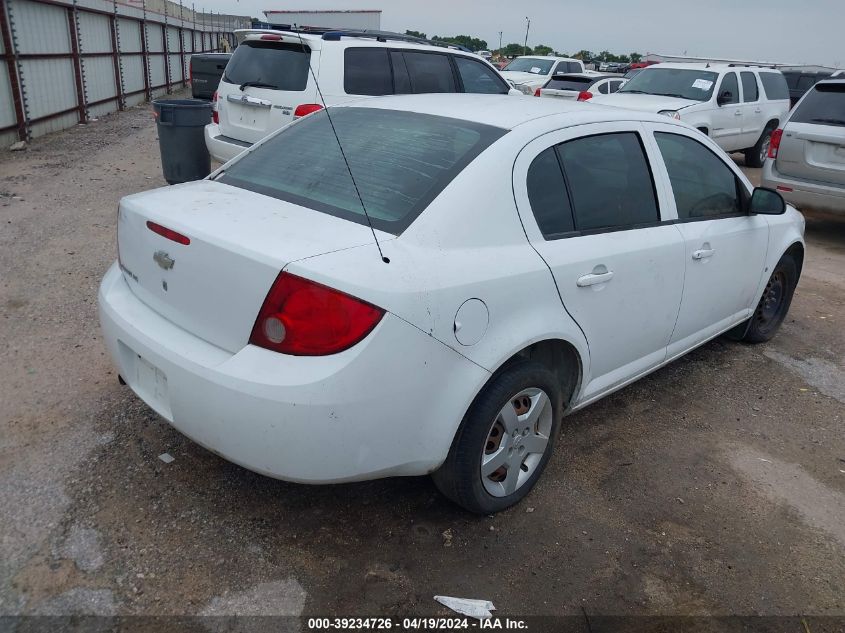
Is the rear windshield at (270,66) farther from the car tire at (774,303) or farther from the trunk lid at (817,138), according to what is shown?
the trunk lid at (817,138)

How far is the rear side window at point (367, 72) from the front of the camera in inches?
269

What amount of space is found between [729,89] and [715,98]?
721 mm

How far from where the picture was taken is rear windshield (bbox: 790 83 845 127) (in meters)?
7.65

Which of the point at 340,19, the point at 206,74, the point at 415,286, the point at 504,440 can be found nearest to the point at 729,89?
the point at 340,19

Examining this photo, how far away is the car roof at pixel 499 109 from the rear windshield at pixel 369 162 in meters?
0.07

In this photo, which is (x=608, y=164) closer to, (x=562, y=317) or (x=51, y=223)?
(x=562, y=317)

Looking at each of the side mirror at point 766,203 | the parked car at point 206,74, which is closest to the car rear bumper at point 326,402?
the side mirror at point 766,203

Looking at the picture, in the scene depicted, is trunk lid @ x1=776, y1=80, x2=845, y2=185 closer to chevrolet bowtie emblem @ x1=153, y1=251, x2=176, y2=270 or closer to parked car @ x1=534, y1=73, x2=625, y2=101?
parked car @ x1=534, y1=73, x2=625, y2=101

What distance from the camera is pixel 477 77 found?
8.29 m

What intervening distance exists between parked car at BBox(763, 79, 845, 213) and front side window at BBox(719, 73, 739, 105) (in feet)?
9.45

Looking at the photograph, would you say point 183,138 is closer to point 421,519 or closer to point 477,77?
point 477,77

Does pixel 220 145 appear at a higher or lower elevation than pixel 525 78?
higher

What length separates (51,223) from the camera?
6.76 m

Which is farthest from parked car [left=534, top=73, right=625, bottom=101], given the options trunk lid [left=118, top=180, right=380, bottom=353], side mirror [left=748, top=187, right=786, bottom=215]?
trunk lid [left=118, top=180, right=380, bottom=353]
